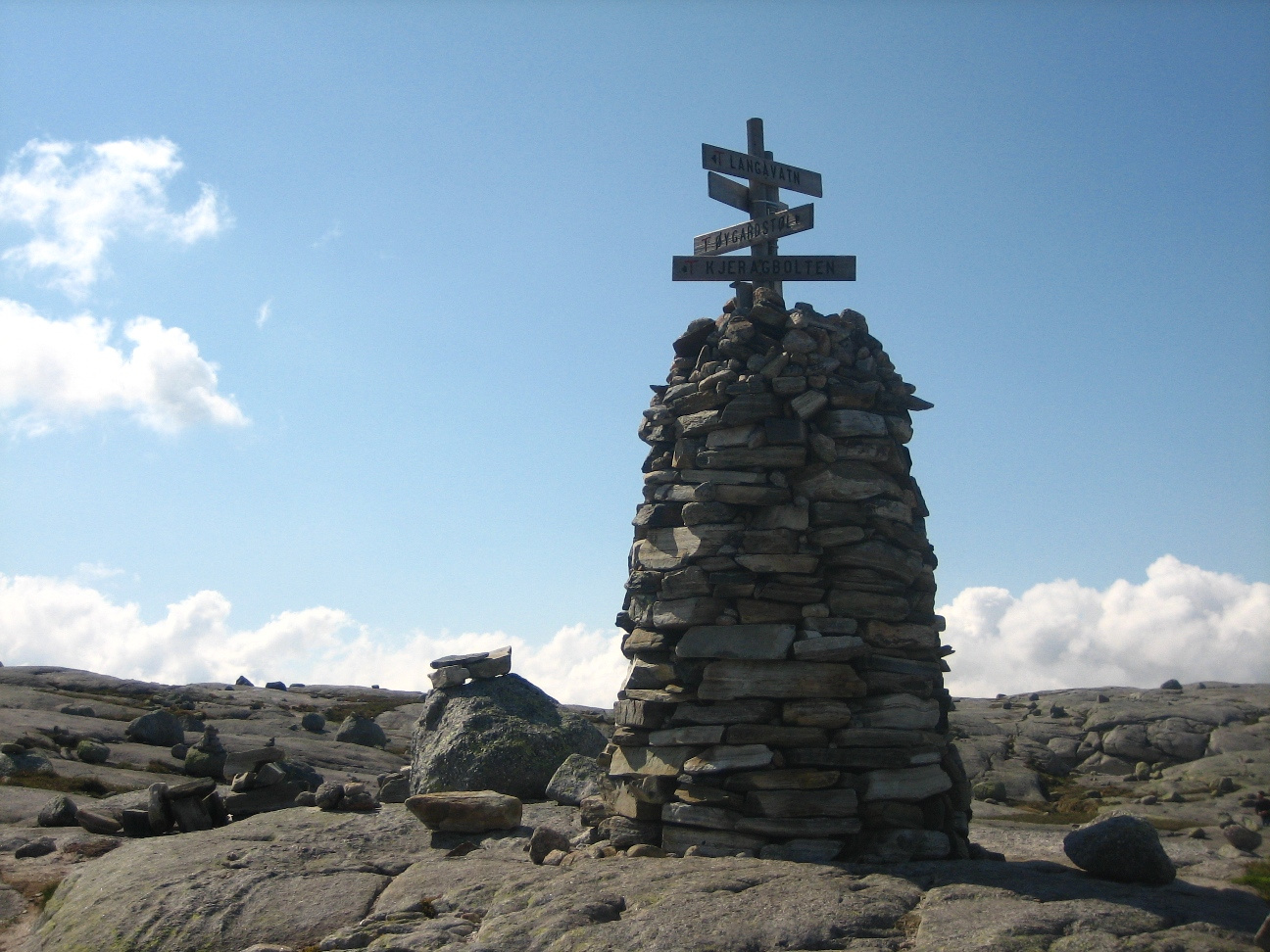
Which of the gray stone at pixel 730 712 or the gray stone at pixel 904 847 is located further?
the gray stone at pixel 730 712

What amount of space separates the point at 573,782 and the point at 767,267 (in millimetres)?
7422

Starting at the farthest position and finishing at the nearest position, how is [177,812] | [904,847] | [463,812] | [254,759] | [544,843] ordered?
[254,759]
[177,812]
[463,812]
[544,843]
[904,847]

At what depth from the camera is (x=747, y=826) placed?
9273 millimetres

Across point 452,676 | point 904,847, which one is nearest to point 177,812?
point 452,676

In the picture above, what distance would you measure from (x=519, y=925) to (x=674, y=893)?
1.23m

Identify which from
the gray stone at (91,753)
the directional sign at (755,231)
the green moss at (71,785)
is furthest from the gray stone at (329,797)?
the gray stone at (91,753)

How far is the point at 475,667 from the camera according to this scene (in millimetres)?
15797

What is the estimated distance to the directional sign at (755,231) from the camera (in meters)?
11.2

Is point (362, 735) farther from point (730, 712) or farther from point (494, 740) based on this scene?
point (730, 712)

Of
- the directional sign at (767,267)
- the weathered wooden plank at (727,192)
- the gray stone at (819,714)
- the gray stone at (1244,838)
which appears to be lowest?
the gray stone at (1244,838)

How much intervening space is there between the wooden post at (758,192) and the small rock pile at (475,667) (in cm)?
747

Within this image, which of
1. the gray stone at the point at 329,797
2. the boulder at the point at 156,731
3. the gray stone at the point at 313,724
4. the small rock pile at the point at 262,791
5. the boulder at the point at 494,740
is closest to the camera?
the gray stone at the point at 329,797

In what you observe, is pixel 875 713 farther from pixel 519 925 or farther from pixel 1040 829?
pixel 1040 829

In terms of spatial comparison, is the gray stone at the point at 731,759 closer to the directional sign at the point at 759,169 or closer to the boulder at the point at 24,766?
the directional sign at the point at 759,169
